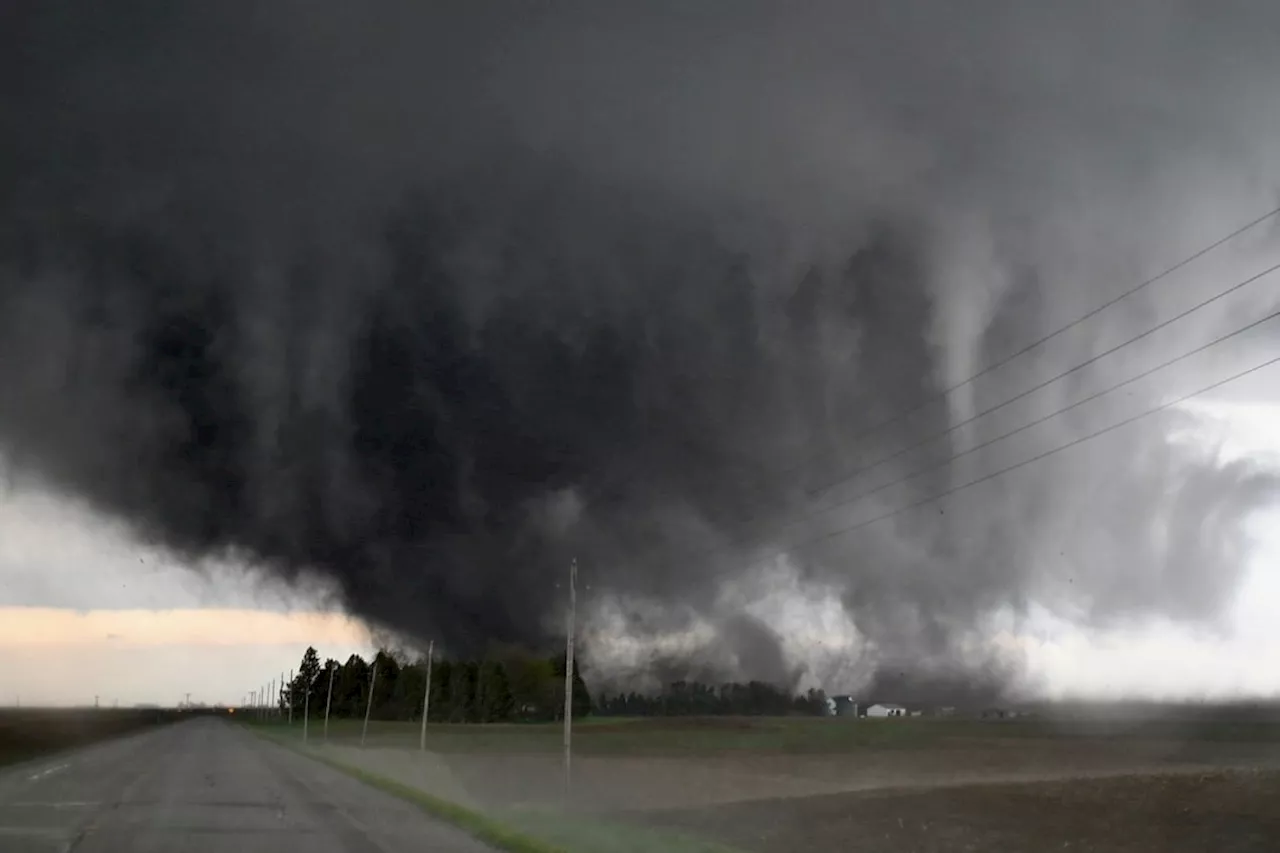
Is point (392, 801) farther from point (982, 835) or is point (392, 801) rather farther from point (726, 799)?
point (982, 835)

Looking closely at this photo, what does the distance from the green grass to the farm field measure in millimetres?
1153

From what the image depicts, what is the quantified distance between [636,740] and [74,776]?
7947 centimetres

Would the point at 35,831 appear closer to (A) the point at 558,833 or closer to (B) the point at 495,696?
(A) the point at 558,833

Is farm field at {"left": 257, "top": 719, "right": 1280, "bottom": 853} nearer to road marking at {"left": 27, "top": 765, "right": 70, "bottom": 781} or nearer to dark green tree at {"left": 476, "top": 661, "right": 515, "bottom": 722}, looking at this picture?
road marking at {"left": 27, "top": 765, "right": 70, "bottom": 781}

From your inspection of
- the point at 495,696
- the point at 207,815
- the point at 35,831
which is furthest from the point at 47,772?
the point at 495,696

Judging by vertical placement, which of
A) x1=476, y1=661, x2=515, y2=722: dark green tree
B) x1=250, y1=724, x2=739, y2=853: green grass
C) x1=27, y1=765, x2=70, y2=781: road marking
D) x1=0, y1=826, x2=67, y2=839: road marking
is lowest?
x1=250, y1=724, x2=739, y2=853: green grass

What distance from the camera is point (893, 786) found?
2388 inches

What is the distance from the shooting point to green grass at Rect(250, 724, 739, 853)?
90.3ft

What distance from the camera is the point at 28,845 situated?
2442cm

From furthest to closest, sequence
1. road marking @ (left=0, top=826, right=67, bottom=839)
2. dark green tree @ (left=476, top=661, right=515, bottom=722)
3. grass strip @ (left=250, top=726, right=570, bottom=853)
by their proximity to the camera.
Answer: dark green tree @ (left=476, top=661, right=515, bottom=722)
grass strip @ (left=250, top=726, right=570, bottom=853)
road marking @ (left=0, top=826, right=67, bottom=839)

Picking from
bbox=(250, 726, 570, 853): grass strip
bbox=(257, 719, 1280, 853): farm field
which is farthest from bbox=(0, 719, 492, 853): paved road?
bbox=(257, 719, 1280, 853): farm field

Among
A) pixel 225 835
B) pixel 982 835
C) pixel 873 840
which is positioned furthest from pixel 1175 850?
pixel 225 835

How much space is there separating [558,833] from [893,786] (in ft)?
111

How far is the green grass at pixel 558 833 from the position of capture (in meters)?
27.5
